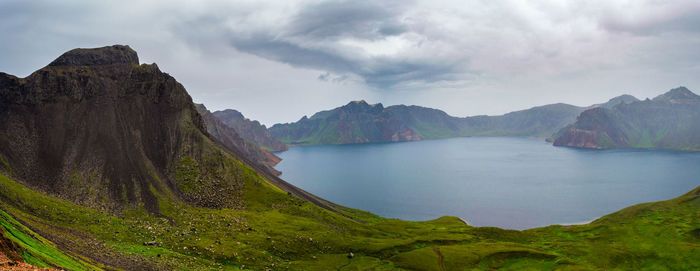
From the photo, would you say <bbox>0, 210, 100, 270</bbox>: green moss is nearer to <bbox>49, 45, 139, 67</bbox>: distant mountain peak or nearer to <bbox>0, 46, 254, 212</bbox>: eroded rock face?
<bbox>0, 46, 254, 212</bbox>: eroded rock face

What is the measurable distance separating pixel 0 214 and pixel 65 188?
160ft

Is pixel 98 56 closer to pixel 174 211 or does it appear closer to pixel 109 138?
pixel 109 138

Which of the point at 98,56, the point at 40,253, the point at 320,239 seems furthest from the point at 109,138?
the point at 40,253

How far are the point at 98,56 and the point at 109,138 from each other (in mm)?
44373

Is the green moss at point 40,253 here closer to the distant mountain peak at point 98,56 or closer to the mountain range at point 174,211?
the mountain range at point 174,211

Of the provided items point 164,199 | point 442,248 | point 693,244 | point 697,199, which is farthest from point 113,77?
point 697,199

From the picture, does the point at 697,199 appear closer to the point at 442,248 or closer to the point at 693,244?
the point at 693,244

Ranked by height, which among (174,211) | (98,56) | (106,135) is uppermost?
(98,56)

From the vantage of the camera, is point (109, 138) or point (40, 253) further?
point (109, 138)

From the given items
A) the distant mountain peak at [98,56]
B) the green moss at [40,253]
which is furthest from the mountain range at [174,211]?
the green moss at [40,253]

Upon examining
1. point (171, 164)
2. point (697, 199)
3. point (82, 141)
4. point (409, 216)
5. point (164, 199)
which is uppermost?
point (82, 141)

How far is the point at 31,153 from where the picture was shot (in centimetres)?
10481

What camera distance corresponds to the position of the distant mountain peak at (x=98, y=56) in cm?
13362

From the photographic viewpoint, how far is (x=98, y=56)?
140500 mm
